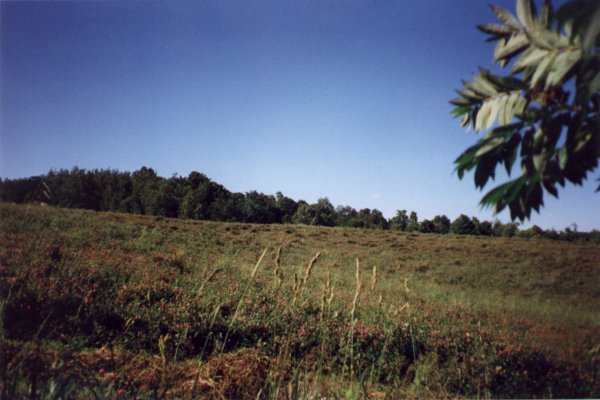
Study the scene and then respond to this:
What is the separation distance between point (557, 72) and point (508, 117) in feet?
0.71

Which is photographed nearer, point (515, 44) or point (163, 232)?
point (515, 44)

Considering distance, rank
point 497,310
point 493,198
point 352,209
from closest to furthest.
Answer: point 493,198 < point 497,310 < point 352,209

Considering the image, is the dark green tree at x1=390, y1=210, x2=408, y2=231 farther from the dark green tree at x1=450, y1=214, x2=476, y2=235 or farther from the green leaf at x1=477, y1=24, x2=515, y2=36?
the green leaf at x1=477, y1=24, x2=515, y2=36

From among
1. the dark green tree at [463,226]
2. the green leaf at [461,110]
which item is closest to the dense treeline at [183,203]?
the dark green tree at [463,226]

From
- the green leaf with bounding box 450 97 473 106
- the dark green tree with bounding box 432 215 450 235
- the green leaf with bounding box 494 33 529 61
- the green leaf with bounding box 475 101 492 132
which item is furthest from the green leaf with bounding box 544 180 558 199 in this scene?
the dark green tree with bounding box 432 215 450 235

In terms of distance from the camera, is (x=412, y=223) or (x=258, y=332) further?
(x=412, y=223)

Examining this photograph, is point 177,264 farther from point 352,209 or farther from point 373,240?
point 352,209

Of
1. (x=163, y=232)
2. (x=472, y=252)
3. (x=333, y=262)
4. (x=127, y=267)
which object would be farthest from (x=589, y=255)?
(x=163, y=232)

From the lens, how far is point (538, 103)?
1.06m

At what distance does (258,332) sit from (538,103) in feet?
16.8

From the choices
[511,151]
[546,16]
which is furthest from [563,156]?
[546,16]

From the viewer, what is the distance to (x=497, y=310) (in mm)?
7930

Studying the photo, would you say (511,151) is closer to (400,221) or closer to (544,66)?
(544,66)

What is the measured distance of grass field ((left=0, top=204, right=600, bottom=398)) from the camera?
1.88 metres
